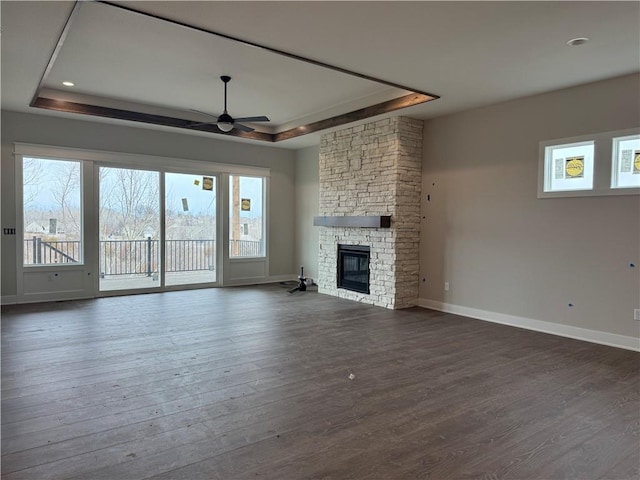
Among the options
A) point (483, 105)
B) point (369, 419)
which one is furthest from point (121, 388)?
point (483, 105)

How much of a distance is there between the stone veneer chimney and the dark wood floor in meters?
1.34

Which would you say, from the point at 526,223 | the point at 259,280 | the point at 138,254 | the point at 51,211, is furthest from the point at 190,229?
the point at 526,223

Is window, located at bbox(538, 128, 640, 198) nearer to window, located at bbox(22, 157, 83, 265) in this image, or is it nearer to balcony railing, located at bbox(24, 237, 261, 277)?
balcony railing, located at bbox(24, 237, 261, 277)

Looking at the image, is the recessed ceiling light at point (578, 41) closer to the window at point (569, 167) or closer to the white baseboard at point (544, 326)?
the window at point (569, 167)

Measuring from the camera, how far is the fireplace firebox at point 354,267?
265 inches

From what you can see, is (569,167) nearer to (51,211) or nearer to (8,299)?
(51,211)

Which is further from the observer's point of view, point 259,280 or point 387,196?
point 259,280

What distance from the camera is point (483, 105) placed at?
554 cm

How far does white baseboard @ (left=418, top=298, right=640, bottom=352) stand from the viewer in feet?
14.3

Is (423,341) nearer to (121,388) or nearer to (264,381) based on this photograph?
(264,381)

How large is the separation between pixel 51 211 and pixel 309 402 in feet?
18.6

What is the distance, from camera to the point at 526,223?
5172mm

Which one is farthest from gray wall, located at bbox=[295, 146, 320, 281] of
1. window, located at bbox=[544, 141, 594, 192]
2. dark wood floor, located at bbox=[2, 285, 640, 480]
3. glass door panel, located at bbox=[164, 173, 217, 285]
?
window, located at bbox=[544, 141, 594, 192]

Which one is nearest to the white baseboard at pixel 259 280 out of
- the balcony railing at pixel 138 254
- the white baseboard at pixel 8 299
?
the balcony railing at pixel 138 254
